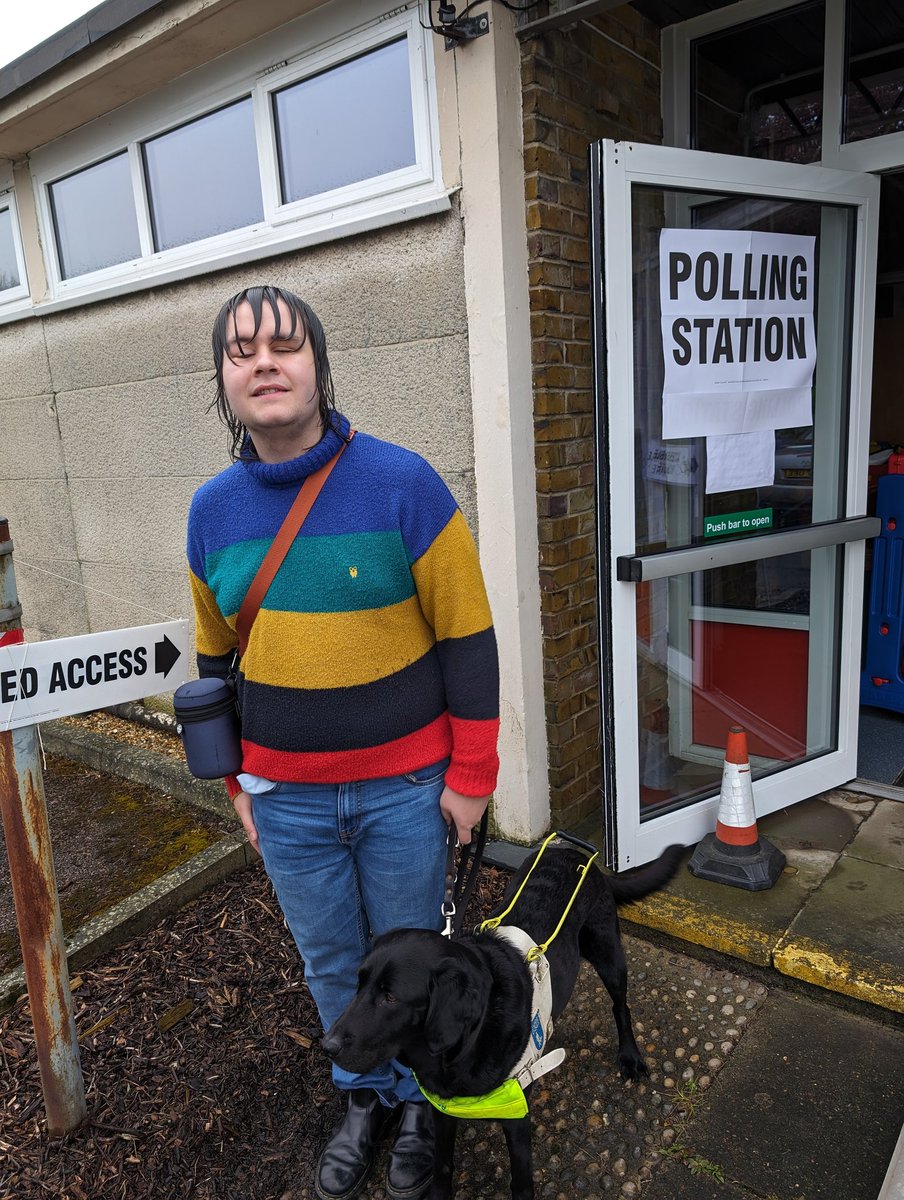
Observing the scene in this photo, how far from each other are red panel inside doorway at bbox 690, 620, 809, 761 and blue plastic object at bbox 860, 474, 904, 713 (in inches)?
46.5

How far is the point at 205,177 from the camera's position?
406cm

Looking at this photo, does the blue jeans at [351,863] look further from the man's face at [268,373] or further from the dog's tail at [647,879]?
the man's face at [268,373]

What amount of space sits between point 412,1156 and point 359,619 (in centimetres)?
143

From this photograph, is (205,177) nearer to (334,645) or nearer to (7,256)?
(7,256)

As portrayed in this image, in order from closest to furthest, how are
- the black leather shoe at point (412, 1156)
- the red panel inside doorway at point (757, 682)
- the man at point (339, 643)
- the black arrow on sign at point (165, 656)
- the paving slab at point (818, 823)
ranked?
the man at point (339, 643)
the black leather shoe at point (412, 1156)
the black arrow on sign at point (165, 656)
the paving slab at point (818, 823)
the red panel inside doorway at point (757, 682)

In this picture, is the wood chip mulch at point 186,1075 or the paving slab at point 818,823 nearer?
the wood chip mulch at point 186,1075

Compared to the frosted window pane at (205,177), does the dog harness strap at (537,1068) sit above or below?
below

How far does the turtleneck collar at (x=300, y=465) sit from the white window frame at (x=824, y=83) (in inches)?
108

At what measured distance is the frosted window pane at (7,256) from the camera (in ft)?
17.3

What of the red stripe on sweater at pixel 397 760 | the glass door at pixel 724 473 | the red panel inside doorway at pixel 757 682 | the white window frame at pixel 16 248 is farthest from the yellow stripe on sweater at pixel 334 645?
the white window frame at pixel 16 248

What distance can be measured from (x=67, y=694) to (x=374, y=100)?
2595 mm

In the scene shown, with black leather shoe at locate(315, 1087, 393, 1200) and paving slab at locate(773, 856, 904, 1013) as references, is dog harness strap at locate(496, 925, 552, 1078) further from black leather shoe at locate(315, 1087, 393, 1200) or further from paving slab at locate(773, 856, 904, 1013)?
paving slab at locate(773, 856, 904, 1013)

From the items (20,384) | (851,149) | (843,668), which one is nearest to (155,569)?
(20,384)

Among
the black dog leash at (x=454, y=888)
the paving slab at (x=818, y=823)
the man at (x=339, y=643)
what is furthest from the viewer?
the paving slab at (x=818, y=823)
